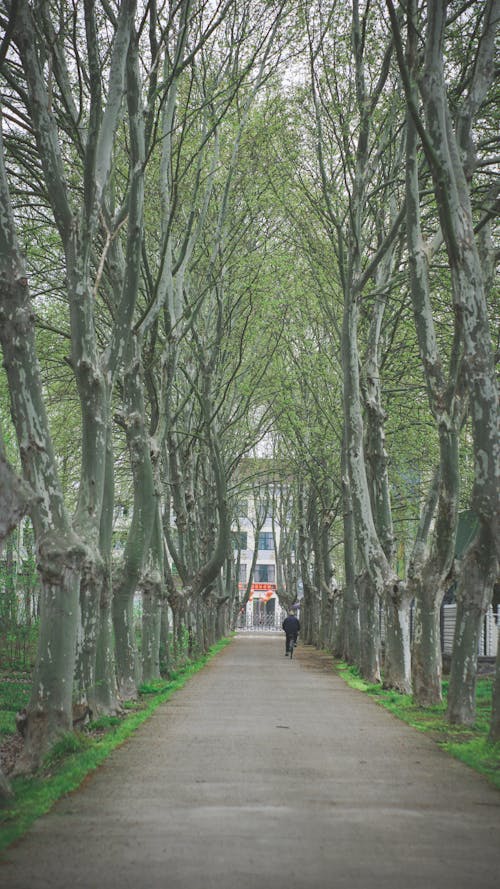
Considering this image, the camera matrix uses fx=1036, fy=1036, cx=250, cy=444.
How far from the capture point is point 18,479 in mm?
7680

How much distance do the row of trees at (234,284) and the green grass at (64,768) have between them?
305 mm

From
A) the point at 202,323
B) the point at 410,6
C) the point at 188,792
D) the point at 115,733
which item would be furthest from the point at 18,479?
the point at 202,323

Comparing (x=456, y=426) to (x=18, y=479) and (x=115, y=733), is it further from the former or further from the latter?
(x=18, y=479)

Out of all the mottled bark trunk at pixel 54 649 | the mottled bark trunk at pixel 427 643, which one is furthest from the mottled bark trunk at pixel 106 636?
the mottled bark trunk at pixel 427 643

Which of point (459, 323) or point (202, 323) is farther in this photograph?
point (202, 323)

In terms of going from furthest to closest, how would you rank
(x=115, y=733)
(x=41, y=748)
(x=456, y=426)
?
(x=456, y=426), (x=115, y=733), (x=41, y=748)

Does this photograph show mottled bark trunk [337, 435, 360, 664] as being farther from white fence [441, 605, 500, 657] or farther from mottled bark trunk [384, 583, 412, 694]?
mottled bark trunk [384, 583, 412, 694]

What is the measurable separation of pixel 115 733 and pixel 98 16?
416 inches

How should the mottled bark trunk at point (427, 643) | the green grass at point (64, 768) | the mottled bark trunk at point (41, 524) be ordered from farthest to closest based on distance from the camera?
the mottled bark trunk at point (427, 643) → the mottled bark trunk at point (41, 524) → the green grass at point (64, 768)

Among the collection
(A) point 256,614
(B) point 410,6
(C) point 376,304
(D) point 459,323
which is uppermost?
(B) point 410,6

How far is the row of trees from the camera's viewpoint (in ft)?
35.9

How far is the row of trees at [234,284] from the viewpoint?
1094 centimetres

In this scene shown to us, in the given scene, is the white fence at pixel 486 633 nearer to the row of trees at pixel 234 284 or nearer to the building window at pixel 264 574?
the row of trees at pixel 234 284

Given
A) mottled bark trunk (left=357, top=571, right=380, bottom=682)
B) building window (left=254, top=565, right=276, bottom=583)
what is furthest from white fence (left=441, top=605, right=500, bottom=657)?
building window (left=254, top=565, right=276, bottom=583)
